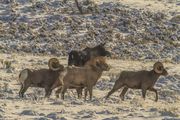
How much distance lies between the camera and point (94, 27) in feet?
131

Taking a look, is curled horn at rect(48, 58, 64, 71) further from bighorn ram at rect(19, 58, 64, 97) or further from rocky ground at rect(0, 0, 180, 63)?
rocky ground at rect(0, 0, 180, 63)

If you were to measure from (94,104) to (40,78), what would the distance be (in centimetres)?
291

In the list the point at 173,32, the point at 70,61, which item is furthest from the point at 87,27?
the point at 70,61

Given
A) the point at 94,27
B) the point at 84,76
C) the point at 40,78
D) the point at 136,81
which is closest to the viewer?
the point at 40,78

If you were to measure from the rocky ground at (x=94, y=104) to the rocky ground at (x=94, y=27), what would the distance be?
839 cm

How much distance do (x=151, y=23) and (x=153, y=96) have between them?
63.3 feet

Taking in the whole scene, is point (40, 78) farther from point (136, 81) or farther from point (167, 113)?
point (167, 113)

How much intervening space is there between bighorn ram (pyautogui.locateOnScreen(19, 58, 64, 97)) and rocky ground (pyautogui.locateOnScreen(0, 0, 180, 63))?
14089mm

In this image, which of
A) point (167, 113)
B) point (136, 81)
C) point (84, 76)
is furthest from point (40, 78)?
point (167, 113)

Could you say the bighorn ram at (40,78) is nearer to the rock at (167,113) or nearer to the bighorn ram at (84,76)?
the bighorn ram at (84,76)

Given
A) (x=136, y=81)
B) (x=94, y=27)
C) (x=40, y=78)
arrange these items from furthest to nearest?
(x=94, y=27) → (x=136, y=81) → (x=40, y=78)

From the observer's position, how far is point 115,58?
113ft

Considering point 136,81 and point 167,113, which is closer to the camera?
point 167,113

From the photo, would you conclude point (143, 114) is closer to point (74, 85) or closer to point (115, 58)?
point (74, 85)
